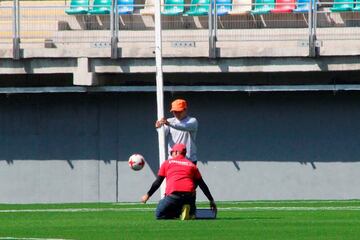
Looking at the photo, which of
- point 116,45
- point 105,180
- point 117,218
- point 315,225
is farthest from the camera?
point 105,180

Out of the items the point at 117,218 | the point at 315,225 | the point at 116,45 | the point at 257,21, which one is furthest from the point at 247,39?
the point at 315,225

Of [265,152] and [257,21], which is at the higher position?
[257,21]

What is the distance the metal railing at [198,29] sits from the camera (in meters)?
32.1

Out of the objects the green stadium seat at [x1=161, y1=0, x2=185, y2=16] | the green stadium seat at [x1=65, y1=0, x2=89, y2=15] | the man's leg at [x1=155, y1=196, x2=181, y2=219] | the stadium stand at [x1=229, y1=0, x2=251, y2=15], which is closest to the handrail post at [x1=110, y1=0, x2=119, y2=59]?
the green stadium seat at [x1=65, y1=0, x2=89, y2=15]

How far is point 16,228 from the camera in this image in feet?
61.4

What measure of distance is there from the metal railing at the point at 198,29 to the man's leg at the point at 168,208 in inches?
475

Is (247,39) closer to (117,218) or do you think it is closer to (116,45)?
(116,45)

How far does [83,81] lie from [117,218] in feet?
39.6

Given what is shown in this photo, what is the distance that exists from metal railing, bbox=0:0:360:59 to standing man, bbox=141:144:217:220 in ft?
39.1

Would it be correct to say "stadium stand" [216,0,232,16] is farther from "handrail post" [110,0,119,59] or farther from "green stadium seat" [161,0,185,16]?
"handrail post" [110,0,119,59]

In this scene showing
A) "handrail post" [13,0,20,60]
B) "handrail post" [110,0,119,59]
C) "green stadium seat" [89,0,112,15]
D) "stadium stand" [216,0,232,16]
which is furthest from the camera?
"green stadium seat" [89,0,112,15]

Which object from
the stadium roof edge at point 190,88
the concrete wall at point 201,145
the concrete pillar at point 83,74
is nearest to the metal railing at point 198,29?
the concrete pillar at point 83,74

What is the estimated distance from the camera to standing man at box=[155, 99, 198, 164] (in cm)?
2109

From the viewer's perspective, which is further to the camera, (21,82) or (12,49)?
(21,82)
